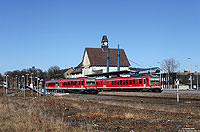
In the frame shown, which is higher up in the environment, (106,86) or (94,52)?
(94,52)

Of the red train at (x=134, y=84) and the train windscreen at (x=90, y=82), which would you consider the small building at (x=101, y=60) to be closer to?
the train windscreen at (x=90, y=82)

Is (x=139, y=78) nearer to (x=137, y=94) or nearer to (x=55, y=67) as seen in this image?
(x=137, y=94)

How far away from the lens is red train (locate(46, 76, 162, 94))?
43812 millimetres

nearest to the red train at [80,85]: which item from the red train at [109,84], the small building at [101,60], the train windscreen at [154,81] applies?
the red train at [109,84]

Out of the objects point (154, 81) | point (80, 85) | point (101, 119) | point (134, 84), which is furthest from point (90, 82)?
point (101, 119)

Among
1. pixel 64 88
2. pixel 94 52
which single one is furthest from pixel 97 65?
pixel 64 88

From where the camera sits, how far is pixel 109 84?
5225 cm

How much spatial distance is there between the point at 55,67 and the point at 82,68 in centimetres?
2487

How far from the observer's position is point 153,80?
4372 cm

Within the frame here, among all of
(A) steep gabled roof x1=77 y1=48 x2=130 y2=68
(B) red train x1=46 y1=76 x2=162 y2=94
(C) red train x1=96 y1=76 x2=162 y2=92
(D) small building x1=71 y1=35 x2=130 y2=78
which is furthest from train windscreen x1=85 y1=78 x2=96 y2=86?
(A) steep gabled roof x1=77 y1=48 x2=130 y2=68

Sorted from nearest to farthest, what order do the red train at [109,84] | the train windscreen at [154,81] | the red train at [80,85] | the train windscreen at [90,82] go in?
1. the train windscreen at [154,81]
2. the red train at [109,84]
3. the red train at [80,85]
4. the train windscreen at [90,82]

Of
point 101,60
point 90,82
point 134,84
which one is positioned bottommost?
point 134,84

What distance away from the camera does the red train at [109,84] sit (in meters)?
43.8

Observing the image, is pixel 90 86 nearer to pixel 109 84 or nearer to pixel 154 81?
pixel 109 84
